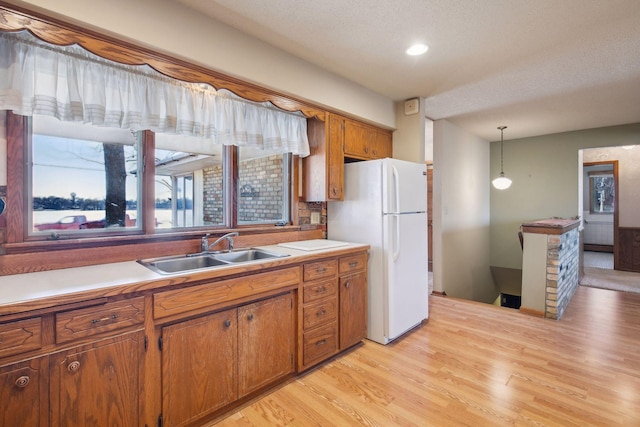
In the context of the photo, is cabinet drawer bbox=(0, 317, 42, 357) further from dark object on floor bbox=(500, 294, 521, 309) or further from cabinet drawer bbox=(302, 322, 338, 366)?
dark object on floor bbox=(500, 294, 521, 309)

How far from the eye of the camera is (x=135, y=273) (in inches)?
62.5

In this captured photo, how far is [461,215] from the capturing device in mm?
4949

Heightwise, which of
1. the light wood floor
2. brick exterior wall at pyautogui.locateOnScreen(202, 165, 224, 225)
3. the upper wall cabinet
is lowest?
the light wood floor

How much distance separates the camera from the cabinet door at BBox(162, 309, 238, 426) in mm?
1572

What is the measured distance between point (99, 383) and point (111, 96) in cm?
150

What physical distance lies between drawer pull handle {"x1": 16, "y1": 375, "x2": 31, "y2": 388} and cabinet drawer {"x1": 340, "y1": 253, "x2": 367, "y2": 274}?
1.88 meters

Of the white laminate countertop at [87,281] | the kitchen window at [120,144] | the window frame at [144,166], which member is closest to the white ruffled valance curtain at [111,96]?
the kitchen window at [120,144]

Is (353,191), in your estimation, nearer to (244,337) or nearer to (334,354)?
(334,354)

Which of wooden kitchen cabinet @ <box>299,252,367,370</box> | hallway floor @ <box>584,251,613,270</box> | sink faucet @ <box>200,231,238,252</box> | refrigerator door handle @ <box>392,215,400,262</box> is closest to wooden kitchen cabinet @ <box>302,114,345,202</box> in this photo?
refrigerator door handle @ <box>392,215,400,262</box>

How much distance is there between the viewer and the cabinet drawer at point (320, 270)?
7.41ft

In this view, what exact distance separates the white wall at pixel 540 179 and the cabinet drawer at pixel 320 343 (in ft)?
15.6

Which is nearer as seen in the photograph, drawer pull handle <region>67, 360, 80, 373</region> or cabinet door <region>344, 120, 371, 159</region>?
drawer pull handle <region>67, 360, 80, 373</region>

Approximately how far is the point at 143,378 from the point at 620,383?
302 cm

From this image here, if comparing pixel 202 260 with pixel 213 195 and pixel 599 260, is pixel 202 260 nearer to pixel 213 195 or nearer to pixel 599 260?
pixel 213 195
